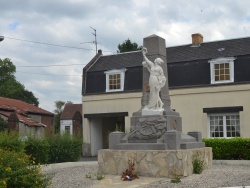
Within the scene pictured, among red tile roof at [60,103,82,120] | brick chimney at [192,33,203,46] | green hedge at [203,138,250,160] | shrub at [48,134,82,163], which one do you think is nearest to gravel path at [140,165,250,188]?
green hedge at [203,138,250,160]

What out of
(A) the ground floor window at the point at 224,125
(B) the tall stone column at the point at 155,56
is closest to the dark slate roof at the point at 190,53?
(A) the ground floor window at the point at 224,125

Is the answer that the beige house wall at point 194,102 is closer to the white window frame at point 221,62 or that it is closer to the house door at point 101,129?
the white window frame at point 221,62

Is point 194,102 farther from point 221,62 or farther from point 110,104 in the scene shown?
point 110,104

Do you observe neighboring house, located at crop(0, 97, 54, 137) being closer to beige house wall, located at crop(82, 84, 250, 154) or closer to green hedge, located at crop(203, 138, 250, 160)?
beige house wall, located at crop(82, 84, 250, 154)

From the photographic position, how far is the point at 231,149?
18.0m

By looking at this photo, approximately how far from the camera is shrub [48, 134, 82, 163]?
17578 mm

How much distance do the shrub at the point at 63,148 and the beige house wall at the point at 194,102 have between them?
21.8ft

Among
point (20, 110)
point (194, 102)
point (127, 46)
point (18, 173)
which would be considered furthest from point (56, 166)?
point (127, 46)

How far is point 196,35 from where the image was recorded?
89.1 feet

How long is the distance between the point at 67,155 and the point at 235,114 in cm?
1072

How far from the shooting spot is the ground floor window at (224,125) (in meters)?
23.4

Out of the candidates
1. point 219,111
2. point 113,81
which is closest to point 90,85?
point 113,81

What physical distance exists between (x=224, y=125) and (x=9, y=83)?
35.0 metres

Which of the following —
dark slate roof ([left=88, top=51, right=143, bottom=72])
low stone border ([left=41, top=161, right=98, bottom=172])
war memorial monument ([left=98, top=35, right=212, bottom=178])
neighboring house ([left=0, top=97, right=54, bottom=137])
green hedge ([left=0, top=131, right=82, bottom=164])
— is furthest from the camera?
neighboring house ([left=0, top=97, right=54, bottom=137])
